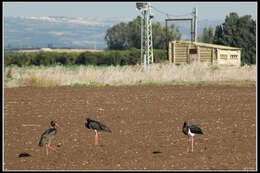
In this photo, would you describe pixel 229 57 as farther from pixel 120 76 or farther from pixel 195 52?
pixel 120 76

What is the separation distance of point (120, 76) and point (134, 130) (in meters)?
14.8

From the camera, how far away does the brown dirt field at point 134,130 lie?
8.80m

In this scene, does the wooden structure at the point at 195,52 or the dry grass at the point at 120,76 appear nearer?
the dry grass at the point at 120,76

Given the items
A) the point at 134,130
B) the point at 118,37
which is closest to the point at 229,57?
the point at 134,130

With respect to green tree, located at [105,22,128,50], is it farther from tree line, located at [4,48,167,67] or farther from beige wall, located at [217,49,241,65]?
beige wall, located at [217,49,241,65]

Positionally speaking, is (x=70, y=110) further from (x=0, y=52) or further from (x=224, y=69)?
(x=224, y=69)

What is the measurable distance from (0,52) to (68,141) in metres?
2.57

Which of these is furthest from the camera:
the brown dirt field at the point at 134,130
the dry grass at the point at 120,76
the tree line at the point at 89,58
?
the tree line at the point at 89,58

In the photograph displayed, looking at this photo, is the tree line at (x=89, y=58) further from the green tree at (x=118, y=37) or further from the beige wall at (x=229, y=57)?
the green tree at (x=118, y=37)

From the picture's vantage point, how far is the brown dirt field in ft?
28.9

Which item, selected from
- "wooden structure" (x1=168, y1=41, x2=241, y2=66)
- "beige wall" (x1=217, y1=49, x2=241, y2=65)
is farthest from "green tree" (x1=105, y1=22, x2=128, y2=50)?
"wooden structure" (x1=168, y1=41, x2=241, y2=66)

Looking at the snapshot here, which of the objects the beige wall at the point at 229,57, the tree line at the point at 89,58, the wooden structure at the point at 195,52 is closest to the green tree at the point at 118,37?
the tree line at the point at 89,58

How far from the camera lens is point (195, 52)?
155 ft

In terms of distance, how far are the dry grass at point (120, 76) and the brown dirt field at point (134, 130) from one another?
459 centimetres
